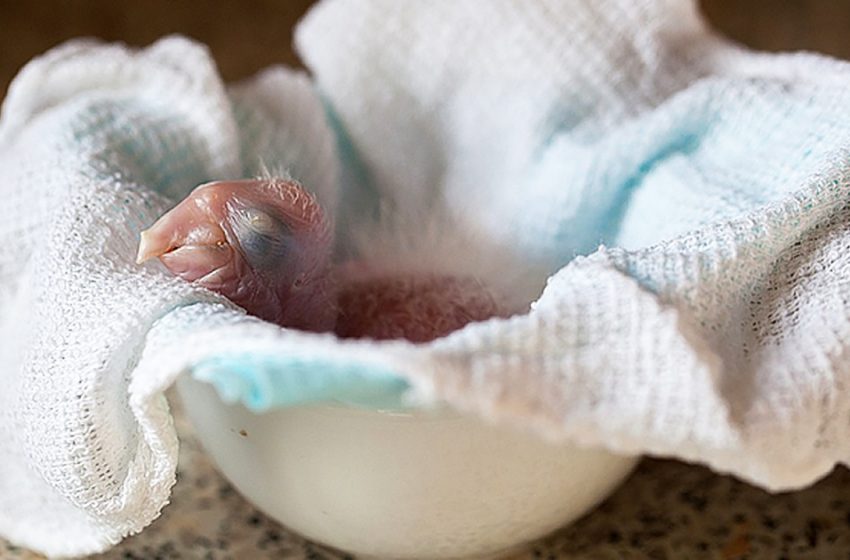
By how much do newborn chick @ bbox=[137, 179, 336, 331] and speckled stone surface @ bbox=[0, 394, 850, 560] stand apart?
98 millimetres

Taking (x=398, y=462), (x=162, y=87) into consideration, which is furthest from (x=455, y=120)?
(x=398, y=462)

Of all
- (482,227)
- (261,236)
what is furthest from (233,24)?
(261,236)

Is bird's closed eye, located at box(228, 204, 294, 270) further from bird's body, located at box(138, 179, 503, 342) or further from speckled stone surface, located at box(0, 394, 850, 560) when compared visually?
speckled stone surface, located at box(0, 394, 850, 560)

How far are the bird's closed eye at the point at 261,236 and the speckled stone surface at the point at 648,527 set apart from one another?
127mm

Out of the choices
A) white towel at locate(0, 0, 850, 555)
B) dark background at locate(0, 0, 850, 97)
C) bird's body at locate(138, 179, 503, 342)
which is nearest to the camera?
white towel at locate(0, 0, 850, 555)

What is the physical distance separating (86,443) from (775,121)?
1.02 ft

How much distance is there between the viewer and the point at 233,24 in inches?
36.9

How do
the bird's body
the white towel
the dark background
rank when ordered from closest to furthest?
the white towel
the bird's body
the dark background

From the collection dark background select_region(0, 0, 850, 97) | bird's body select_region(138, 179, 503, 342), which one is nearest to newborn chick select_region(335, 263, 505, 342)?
bird's body select_region(138, 179, 503, 342)

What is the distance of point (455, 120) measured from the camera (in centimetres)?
60

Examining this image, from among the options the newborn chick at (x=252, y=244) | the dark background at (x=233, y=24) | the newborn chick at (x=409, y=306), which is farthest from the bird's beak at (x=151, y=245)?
the dark background at (x=233, y=24)

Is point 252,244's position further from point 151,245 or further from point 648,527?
point 648,527

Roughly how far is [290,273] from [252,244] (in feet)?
0.10

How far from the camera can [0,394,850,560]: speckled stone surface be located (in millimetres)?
489
